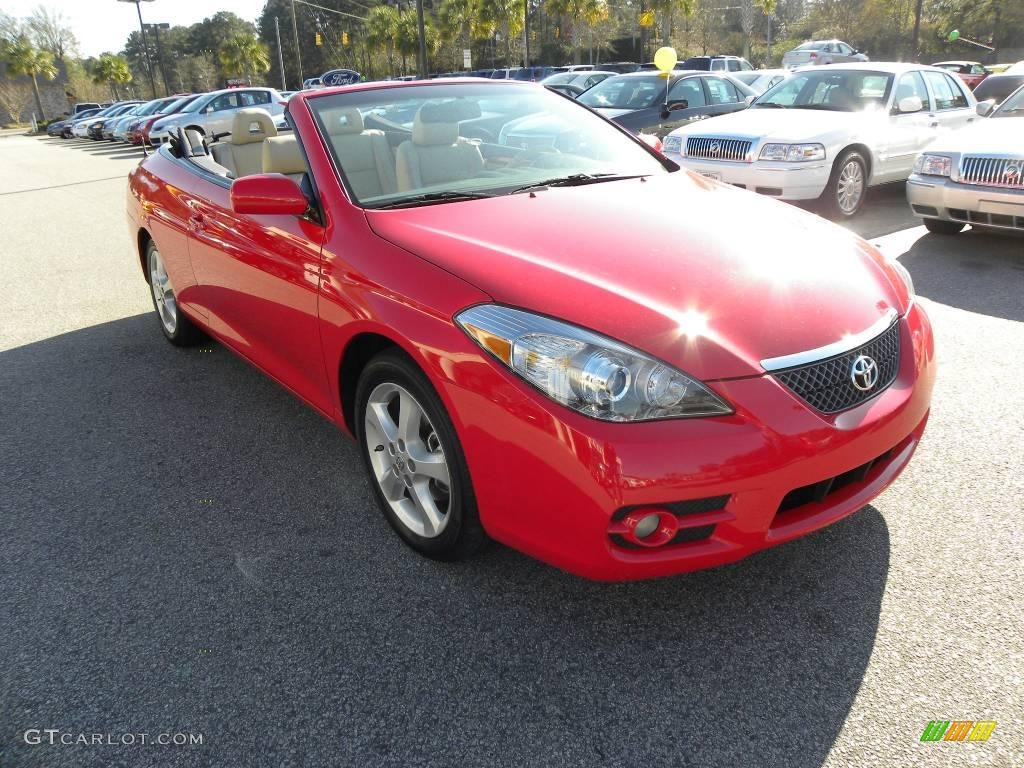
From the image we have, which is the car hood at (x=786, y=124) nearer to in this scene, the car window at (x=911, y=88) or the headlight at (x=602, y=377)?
the car window at (x=911, y=88)

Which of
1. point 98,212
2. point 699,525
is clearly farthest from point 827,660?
point 98,212

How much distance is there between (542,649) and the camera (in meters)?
2.26

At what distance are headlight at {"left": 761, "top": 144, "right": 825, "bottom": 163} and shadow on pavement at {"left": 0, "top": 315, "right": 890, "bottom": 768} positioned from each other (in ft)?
17.6

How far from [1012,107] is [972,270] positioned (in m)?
2.35

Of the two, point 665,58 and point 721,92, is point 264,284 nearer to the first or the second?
point 665,58

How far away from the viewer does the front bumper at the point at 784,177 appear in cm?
740

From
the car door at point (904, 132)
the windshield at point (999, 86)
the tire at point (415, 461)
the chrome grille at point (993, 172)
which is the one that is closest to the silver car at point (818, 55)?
the windshield at point (999, 86)

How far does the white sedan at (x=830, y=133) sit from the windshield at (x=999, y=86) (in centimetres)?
374

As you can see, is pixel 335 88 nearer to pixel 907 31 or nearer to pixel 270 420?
pixel 270 420

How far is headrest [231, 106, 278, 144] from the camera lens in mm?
4668

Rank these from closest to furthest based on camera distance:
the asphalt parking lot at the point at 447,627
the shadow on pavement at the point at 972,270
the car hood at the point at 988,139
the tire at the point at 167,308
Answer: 1. the asphalt parking lot at the point at 447,627
2. the tire at the point at 167,308
3. the shadow on pavement at the point at 972,270
4. the car hood at the point at 988,139

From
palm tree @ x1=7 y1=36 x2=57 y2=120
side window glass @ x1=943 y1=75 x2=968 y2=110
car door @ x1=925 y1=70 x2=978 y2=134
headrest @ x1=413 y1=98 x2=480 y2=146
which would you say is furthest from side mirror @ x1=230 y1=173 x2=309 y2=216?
palm tree @ x1=7 y1=36 x2=57 y2=120

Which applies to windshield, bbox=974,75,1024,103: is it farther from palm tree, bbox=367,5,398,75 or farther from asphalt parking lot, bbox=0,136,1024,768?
palm tree, bbox=367,5,398,75

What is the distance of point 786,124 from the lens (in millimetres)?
7812
